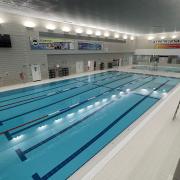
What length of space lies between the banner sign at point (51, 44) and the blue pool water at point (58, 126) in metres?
3.74

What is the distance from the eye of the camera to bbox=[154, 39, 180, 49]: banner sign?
16661 millimetres

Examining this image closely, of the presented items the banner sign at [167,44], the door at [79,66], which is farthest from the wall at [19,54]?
the banner sign at [167,44]

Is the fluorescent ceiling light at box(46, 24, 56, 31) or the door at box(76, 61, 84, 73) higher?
the fluorescent ceiling light at box(46, 24, 56, 31)

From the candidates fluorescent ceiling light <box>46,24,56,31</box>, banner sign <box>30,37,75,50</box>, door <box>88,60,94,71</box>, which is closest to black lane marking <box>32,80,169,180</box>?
banner sign <box>30,37,75,50</box>

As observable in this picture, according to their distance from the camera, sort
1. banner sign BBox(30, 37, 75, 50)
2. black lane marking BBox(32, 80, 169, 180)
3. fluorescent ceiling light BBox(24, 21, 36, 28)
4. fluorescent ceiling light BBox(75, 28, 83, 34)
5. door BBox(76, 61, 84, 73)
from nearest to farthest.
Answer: black lane marking BBox(32, 80, 169, 180) < fluorescent ceiling light BBox(24, 21, 36, 28) < banner sign BBox(30, 37, 75, 50) < fluorescent ceiling light BBox(75, 28, 83, 34) < door BBox(76, 61, 84, 73)

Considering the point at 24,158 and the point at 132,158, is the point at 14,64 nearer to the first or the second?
the point at 24,158

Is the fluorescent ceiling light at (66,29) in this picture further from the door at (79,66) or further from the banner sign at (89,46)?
the door at (79,66)

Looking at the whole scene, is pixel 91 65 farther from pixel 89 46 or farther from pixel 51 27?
pixel 51 27

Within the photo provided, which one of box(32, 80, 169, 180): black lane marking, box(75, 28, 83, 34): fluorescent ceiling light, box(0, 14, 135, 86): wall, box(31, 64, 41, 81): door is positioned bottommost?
box(32, 80, 169, 180): black lane marking

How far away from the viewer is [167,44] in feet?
56.5

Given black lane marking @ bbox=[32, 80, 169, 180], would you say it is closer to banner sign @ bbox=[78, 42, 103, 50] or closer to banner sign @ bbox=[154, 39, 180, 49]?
banner sign @ bbox=[78, 42, 103, 50]

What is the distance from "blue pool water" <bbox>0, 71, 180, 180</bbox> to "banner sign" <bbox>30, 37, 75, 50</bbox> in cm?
374

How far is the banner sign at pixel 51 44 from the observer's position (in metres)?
9.36

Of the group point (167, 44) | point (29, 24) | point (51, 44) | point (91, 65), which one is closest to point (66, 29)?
point (51, 44)
